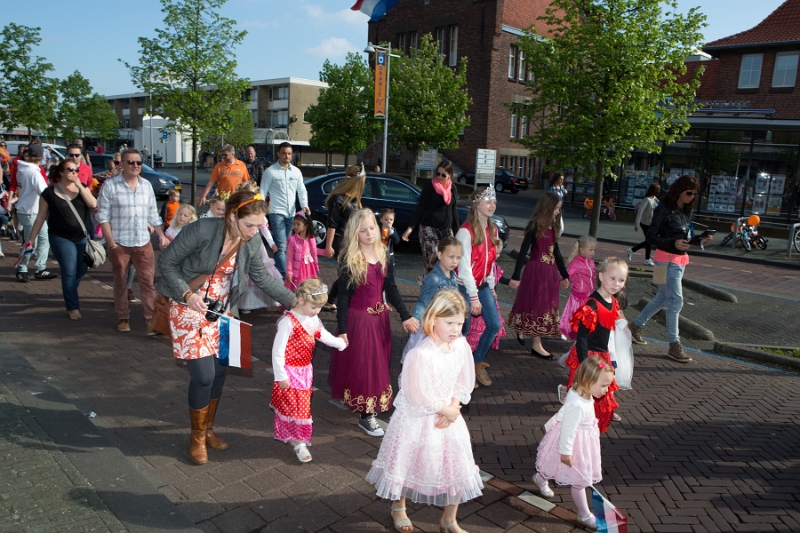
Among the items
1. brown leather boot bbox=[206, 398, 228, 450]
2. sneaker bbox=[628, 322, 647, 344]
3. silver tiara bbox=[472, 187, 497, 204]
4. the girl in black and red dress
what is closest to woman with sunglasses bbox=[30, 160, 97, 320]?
brown leather boot bbox=[206, 398, 228, 450]

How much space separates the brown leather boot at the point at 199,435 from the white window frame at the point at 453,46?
37.1m

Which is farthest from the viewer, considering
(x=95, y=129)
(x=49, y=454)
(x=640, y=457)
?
(x=95, y=129)

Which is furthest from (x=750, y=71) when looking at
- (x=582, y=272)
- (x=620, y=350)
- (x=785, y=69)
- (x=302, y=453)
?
(x=302, y=453)

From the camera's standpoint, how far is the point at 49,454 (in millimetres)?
3947

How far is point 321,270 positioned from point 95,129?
54.0 meters

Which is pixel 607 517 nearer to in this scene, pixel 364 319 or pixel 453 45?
pixel 364 319

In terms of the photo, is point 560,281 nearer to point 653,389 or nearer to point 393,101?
point 653,389

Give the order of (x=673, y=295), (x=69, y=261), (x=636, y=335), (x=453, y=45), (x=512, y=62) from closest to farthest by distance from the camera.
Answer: (x=673, y=295)
(x=69, y=261)
(x=636, y=335)
(x=512, y=62)
(x=453, y=45)

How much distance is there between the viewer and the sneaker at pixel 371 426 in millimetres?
4531

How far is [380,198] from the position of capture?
12711 millimetres

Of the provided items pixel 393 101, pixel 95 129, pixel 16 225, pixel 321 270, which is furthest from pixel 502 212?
pixel 95 129

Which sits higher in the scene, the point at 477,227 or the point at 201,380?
the point at 477,227

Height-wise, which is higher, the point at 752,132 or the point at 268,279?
the point at 752,132

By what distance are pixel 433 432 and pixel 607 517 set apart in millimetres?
1014
